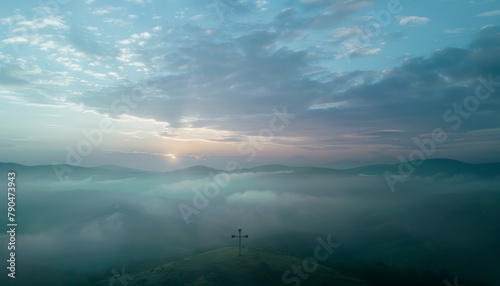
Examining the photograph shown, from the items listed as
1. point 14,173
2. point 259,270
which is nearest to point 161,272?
point 259,270

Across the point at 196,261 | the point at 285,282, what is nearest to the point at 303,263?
the point at 285,282

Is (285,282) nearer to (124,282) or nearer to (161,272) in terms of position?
(161,272)

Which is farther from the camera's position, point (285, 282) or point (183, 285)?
point (285, 282)

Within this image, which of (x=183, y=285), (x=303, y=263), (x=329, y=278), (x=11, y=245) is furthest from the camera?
(x=303, y=263)

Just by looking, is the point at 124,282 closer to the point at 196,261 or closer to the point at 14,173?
the point at 196,261

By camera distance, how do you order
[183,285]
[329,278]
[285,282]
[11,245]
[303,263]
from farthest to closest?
[303,263] < [329,278] < [285,282] < [183,285] < [11,245]

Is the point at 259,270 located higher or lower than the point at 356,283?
higher

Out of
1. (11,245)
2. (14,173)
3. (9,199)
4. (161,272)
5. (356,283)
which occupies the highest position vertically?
(14,173)
